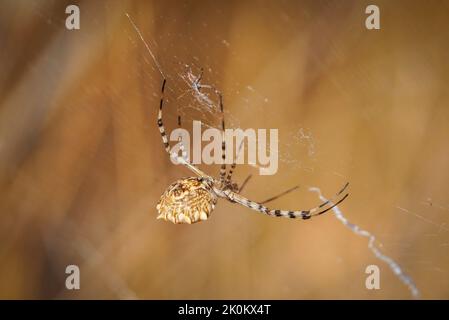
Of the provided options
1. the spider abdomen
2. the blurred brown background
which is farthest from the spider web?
the spider abdomen

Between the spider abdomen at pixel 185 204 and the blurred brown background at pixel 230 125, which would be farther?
the blurred brown background at pixel 230 125

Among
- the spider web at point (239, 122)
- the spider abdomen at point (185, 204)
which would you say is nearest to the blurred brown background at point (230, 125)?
the spider web at point (239, 122)

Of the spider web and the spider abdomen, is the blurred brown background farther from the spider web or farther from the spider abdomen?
the spider abdomen

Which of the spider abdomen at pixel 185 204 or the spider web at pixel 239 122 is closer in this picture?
the spider abdomen at pixel 185 204

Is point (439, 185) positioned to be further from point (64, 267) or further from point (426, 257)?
point (64, 267)

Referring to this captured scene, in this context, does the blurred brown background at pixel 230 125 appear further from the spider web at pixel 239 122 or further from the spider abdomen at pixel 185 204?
the spider abdomen at pixel 185 204
